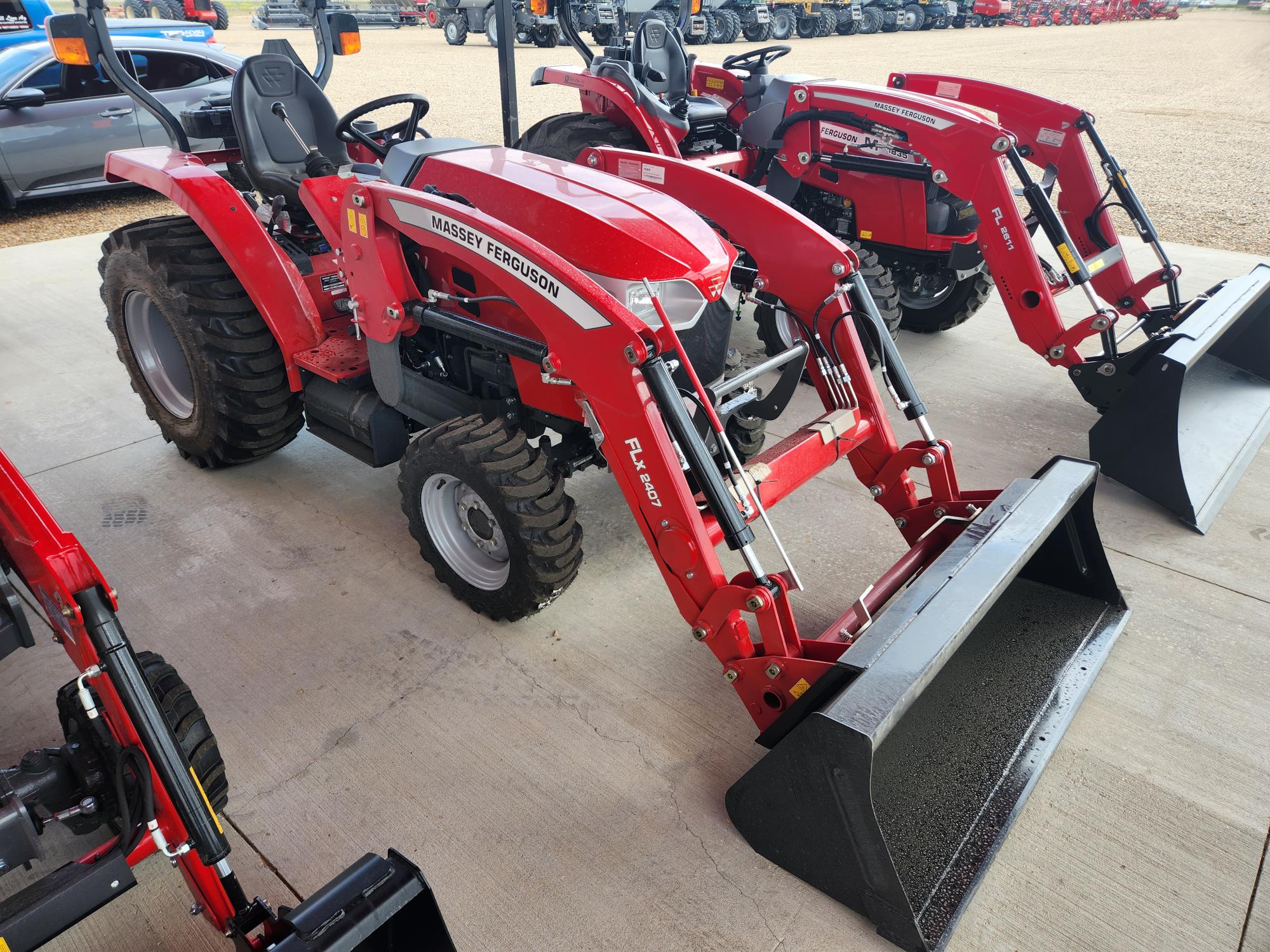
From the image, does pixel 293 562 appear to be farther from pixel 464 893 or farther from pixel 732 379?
pixel 732 379

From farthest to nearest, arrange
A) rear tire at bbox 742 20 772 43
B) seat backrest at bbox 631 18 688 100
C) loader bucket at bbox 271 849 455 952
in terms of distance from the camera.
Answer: rear tire at bbox 742 20 772 43, seat backrest at bbox 631 18 688 100, loader bucket at bbox 271 849 455 952

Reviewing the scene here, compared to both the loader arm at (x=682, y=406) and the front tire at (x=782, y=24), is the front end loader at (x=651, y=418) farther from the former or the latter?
the front tire at (x=782, y=24)

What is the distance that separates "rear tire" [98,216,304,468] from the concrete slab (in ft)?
0.78

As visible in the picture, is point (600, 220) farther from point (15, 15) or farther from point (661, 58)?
point (15, 15)

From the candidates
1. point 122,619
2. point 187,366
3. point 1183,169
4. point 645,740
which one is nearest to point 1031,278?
point 645,740

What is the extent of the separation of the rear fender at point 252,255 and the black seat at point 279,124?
28 cm

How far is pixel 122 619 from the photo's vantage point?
285 cm

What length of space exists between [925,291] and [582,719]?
12.5 feet

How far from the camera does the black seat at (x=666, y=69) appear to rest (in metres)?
5.56

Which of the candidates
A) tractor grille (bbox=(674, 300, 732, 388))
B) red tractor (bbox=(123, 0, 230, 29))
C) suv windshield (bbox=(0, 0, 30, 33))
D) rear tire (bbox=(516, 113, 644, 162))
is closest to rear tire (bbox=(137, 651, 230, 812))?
tractor grille (bbox=(674, 300, 732, 388))

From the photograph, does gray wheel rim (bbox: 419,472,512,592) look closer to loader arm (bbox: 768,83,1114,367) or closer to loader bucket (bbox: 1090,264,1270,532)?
loader bucket (bbox: 1090,264,1270,532)

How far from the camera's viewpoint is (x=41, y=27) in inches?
343

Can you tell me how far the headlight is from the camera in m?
2.36

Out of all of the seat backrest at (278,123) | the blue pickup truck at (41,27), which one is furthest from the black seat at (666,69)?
the blue pickup truck at (41,27)
